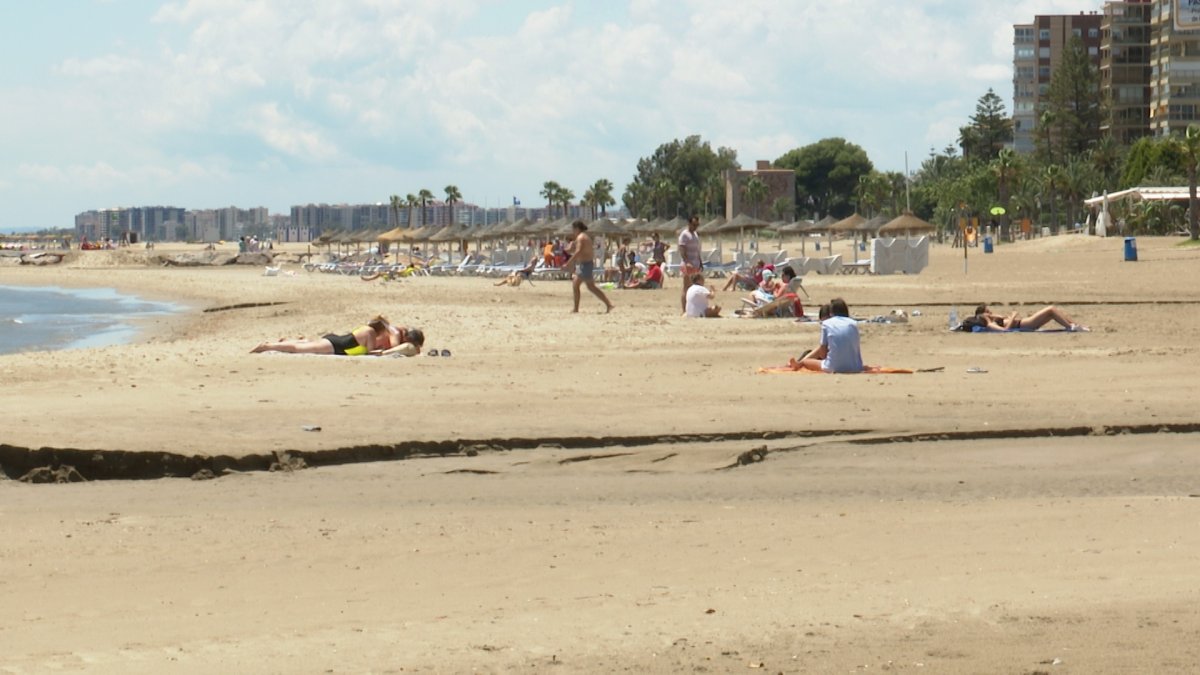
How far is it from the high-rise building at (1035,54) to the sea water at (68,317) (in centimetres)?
8090

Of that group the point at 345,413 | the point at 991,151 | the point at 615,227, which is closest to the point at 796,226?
the point at 615,227

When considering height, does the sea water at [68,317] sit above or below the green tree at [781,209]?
below

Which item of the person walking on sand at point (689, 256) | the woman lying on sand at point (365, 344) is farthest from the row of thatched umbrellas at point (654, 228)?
the woman lying on sand at point (365, 344)

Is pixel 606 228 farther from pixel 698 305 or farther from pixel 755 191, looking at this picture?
pixel 755 191

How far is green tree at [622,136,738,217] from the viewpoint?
124 m

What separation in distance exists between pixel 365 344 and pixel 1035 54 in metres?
109

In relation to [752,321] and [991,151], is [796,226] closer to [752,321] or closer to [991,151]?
[752,321]

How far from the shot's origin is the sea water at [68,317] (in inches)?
941

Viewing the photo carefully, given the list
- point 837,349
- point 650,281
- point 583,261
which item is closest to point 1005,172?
point 650,281

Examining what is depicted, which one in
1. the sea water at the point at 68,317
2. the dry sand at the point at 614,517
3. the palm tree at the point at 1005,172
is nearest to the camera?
the dry sand at the point at 614,517

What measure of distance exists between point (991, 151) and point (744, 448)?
10866cm

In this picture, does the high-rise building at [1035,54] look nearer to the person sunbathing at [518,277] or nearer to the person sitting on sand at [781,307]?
the person sunbathing at [518,277]

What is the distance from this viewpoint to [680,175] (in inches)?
5138

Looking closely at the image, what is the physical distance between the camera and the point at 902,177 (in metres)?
112
